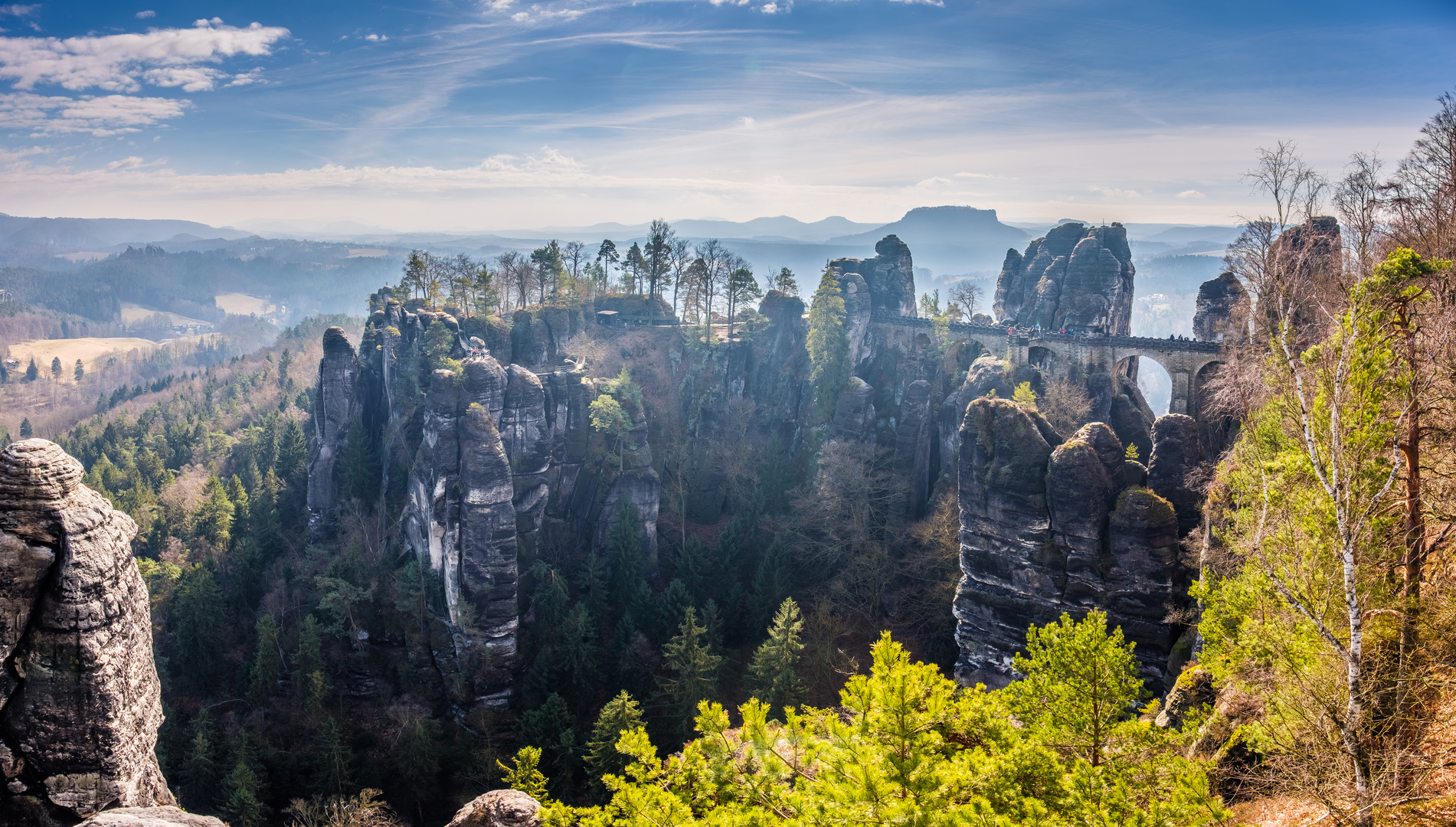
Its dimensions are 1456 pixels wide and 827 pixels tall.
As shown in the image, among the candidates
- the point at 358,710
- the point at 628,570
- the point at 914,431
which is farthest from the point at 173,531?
the point at 914,431

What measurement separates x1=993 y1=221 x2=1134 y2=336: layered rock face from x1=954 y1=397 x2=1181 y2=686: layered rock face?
83.7ft

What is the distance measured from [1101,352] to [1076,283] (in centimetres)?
707

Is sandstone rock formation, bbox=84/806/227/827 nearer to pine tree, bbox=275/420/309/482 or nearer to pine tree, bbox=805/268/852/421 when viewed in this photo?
pine tree, bbox=805/268/852/421

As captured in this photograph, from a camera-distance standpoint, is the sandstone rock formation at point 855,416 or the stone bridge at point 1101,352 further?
the sandstone rock formation at point 855,416

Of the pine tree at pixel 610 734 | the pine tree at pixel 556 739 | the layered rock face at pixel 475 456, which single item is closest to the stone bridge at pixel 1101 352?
the layered rock face at pixel 475 456

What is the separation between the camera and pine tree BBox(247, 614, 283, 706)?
39219 mm

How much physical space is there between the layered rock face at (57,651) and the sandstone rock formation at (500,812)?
6.47 metres

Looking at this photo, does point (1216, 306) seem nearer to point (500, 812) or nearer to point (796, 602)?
point (796, 602)

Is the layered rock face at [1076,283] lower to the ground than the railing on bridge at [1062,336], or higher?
higher

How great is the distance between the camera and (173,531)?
5859 cm

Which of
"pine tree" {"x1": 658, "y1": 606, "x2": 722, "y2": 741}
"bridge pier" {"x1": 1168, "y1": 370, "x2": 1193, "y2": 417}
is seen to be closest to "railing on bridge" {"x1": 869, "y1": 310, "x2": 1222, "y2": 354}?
"bridge pier" {"x1": 1168, "y1": 370, "x2": 1193, "y2": 417}

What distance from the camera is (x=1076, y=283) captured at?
5434 cm

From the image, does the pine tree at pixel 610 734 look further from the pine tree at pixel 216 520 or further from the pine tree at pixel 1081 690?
the pine tree at pixel 216 520

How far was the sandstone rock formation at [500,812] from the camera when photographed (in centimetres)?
1523
